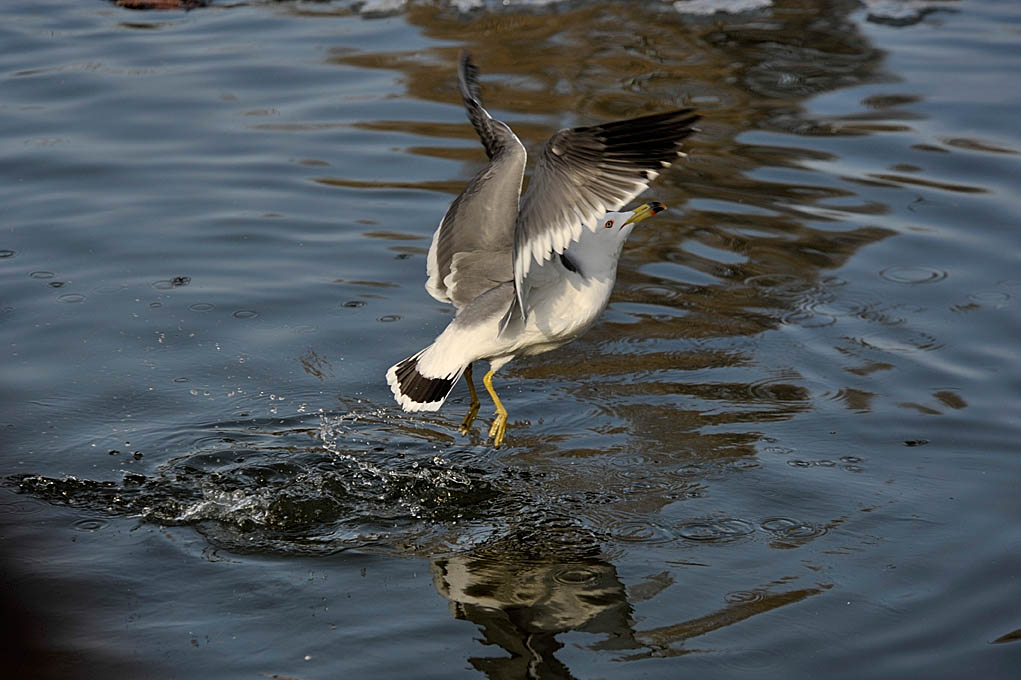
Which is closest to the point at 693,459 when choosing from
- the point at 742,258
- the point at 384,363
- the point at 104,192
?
the point at 384,363

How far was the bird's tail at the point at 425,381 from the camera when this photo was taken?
600 centimetres

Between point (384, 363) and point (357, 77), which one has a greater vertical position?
point (357, 77)

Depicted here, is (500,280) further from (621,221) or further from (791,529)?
(791,529)

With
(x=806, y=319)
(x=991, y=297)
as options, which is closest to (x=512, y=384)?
→ (x=806, y=319)

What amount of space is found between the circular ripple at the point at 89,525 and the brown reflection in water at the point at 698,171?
6.36ft

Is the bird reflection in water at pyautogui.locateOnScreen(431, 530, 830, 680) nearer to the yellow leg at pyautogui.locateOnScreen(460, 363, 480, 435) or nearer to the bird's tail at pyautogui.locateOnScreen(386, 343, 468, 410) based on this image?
the bird's tail at pyautogui.locateOnScreen(386, 343, 468, 410)

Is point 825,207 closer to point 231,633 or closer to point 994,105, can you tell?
point 994,105

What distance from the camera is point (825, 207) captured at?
8898 mm

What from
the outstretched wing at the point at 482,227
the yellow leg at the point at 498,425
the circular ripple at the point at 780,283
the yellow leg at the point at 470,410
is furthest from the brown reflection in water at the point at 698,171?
the outstretched wing at the point at 482,227

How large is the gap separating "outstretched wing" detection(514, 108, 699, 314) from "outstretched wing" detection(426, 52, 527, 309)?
477mm

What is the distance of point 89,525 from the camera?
537 centimetres

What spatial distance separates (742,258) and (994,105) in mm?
3815

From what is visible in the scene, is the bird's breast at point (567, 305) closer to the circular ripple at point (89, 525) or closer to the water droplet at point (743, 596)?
the water droplet at point (743, 596)

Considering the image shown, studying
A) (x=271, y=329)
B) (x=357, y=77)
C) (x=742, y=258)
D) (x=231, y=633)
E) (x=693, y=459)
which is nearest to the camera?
(x=231, y=633)
